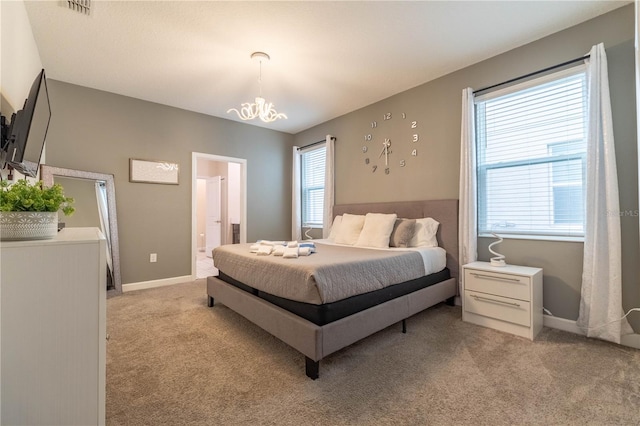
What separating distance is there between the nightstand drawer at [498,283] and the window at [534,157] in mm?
604

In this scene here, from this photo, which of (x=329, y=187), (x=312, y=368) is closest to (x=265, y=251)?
(x=312, y=368)

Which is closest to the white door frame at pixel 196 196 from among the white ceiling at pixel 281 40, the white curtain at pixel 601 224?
the white ceiling at pixel 281 40

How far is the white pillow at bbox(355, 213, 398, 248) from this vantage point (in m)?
3.20

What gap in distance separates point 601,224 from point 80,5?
175 inches

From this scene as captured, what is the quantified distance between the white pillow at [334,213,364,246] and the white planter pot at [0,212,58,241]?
2.87 m

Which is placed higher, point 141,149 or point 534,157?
point 141,149

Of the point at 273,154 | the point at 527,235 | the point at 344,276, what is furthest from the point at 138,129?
the point at 527,235

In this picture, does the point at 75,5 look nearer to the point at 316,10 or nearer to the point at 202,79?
the point at 202,79

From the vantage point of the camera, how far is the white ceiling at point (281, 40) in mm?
2201

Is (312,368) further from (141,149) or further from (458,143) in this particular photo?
(141,149)

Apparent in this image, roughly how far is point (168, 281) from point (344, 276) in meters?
3.25

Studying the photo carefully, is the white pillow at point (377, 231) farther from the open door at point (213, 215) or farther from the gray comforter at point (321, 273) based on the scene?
the open door at point (213, 215)

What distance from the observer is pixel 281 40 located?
2566 millimetres

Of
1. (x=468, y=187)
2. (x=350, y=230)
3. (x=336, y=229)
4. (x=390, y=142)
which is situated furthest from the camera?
(x=336, y=229)
